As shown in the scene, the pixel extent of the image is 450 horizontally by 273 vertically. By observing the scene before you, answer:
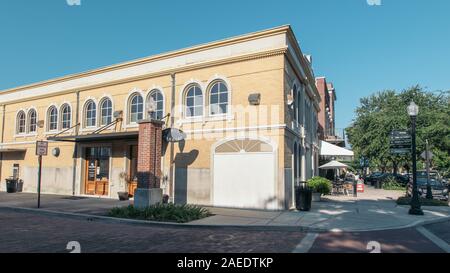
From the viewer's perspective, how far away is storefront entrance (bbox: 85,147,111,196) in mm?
18188

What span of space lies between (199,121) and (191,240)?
784cm

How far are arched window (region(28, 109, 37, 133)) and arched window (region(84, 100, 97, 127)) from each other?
5.18 meters

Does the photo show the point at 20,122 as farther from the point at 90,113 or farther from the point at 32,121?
the point at 90,113

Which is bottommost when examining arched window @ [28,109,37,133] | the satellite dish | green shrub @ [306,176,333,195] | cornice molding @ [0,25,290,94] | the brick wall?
green shrub @ [306,176,333,195]

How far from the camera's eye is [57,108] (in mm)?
20719

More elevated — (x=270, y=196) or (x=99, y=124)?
(x=99, y=124)

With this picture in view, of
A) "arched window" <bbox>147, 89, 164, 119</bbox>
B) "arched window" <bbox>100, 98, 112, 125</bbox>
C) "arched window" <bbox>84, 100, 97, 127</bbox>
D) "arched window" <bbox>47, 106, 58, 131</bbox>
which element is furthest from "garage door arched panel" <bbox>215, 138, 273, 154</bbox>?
"arched window" <bbox>47, 106, 58, 131</bbox>

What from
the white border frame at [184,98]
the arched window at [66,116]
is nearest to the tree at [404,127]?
the white border frame at [184,98]

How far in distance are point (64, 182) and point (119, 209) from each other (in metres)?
9.93

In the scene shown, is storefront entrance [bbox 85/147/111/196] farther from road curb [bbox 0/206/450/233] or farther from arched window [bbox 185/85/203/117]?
road curb [bbox 0/206/450/233]
